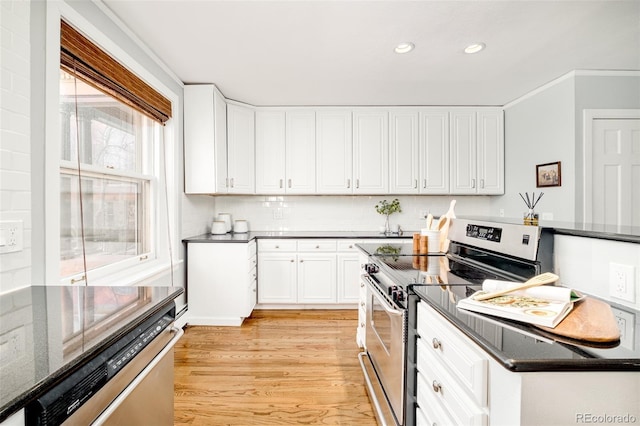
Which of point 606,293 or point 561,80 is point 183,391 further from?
point 561,80

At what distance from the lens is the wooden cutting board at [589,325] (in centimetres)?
72

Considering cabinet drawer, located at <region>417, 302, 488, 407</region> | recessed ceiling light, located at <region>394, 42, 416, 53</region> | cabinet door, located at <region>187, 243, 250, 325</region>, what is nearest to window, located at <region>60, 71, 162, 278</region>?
cabinet door, located at <region>187, 243, 250, 325</region>

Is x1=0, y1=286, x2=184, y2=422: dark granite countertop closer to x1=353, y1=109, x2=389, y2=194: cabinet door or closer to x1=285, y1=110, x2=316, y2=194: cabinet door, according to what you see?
x1=285, y1=110, x2=316, y2=194: cabinet door

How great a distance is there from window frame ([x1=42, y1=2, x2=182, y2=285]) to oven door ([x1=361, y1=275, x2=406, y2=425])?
1626 mm

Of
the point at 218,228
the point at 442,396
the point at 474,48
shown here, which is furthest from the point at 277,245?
the point at 442,396

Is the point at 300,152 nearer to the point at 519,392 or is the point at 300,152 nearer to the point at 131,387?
the point at 131,387

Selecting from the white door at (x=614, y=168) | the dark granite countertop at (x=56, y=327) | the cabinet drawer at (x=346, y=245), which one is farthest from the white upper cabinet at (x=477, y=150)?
the dark granite countertop at (x=56, y=327)

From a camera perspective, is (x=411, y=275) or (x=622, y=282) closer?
(x=622, y=282)

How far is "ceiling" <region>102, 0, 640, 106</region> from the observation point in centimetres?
196

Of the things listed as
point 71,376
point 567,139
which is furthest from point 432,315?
point 567,139

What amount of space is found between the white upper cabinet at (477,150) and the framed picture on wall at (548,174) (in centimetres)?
59

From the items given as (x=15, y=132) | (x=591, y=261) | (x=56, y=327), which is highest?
(x=15, y=132)

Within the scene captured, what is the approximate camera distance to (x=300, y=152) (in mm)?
3861

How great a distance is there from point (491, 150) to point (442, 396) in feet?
11.8
